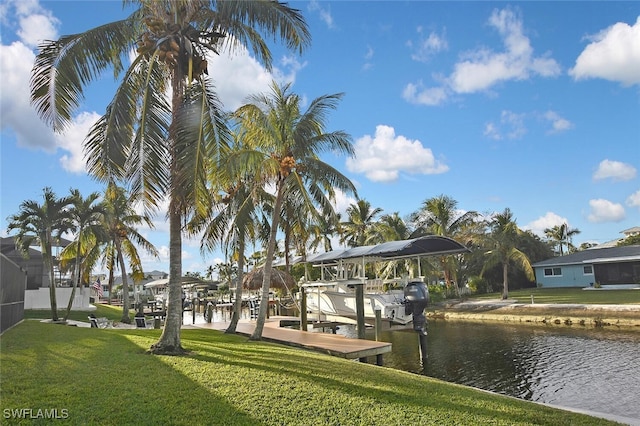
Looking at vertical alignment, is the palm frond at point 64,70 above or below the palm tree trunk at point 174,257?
above

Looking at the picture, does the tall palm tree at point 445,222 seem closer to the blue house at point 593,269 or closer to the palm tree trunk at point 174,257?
the blue house at point 593,269

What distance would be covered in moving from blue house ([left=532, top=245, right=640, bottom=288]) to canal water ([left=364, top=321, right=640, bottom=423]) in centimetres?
1763

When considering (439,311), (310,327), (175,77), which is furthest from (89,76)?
(439,311)

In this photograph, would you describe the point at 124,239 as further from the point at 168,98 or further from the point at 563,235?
the point at 563,235

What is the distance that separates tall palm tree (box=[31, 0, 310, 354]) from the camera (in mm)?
8820

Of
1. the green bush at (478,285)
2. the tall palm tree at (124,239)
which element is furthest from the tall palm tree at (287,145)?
the green bush at (478,285)

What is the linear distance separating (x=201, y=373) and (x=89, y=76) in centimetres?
655

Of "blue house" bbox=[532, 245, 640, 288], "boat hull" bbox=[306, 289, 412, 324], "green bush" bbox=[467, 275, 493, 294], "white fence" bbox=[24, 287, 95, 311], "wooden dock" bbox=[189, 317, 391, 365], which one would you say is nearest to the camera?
"wooden dock" bbox=[189, 317, 391, 365]

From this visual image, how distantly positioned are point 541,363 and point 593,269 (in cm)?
2728

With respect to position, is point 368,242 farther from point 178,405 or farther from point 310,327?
point 178,405

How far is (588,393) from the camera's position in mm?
11180

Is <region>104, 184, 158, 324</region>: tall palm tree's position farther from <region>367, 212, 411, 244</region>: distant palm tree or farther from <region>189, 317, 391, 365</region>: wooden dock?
<region>367, 212, 411, 244</region>: distant palm tree

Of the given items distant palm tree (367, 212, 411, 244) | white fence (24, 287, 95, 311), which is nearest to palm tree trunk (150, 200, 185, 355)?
white fence (24, 287, 95, 311)

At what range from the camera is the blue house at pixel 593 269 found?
114ft
